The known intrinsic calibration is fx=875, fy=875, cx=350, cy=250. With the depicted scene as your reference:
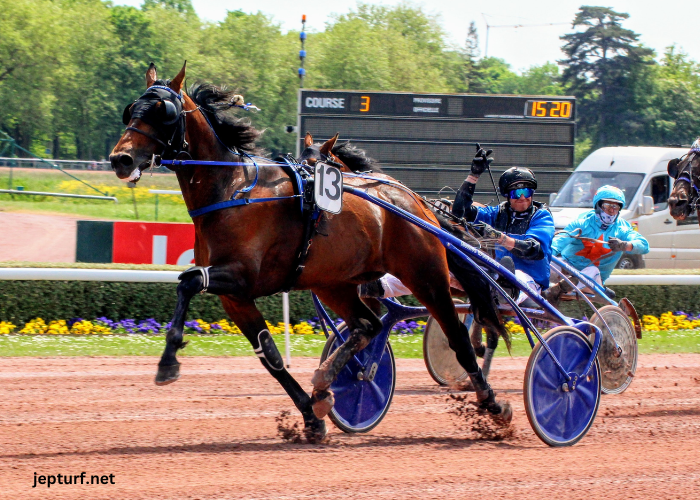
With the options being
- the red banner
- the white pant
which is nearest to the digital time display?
the red banner

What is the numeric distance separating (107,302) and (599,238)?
4.59 metres

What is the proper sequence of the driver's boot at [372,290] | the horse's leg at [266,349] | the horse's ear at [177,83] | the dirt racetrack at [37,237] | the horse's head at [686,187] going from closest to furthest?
1. the horse's ear at [177,83]
2. the horse's leg at [266,349]
3. the driver's boot at [372,290]
4. the horse's head at [686,187]
5. the dirt racetrack at [37,237]

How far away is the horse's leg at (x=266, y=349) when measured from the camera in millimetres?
4312

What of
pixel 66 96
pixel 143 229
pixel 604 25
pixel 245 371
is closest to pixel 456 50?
pixel 604 25

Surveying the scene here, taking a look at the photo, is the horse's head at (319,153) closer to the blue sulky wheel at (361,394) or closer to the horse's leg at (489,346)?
the blue sulky wheel at (361,394)

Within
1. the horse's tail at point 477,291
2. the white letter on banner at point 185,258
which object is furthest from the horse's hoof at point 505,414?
the white letter on banner at point 185,258

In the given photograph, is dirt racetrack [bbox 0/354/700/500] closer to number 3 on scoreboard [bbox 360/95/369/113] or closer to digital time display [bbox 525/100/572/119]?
number 3 on scoreboard [bbox 360/95/369/113]

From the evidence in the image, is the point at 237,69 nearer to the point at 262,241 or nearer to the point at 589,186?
the point at 589,186

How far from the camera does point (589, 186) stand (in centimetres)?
1372

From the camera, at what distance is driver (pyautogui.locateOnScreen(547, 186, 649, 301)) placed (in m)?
6.49

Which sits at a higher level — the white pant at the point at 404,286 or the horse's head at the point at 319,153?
the horse's head at the point at 319,153

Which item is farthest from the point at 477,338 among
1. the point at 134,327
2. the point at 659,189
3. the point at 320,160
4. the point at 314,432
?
the point at 659,189

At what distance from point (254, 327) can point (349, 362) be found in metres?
0.77

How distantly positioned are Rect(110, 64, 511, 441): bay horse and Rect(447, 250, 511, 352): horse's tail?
0.22 metres
